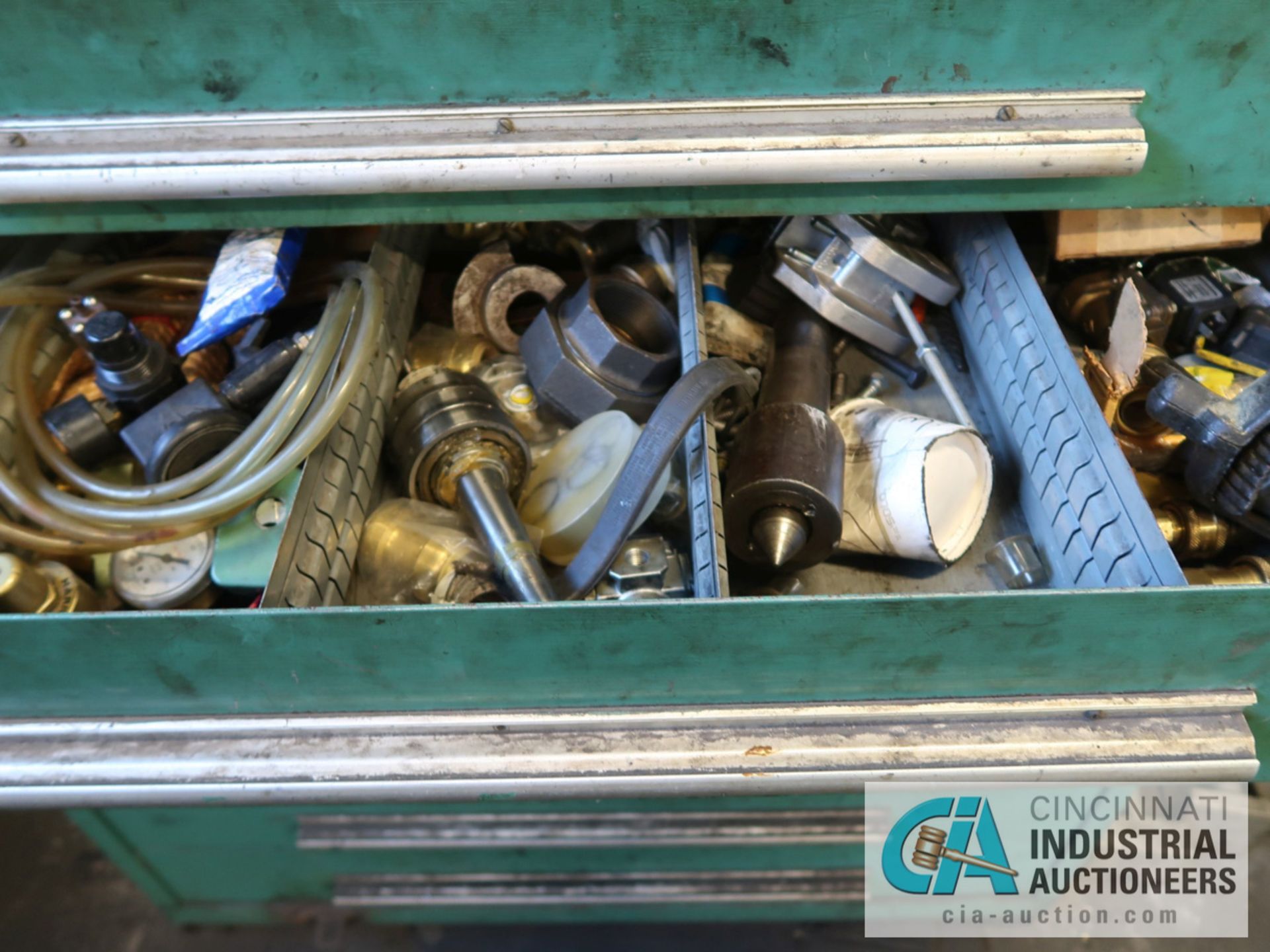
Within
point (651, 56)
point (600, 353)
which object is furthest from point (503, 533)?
point (651, 56)

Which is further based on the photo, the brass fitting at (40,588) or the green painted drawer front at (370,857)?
the green painted drawer front at (370,857)

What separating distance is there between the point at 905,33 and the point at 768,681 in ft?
1.80

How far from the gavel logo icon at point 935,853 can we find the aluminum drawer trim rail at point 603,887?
0.51ft

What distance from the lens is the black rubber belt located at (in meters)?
0.76

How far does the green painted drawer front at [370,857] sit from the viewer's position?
0.94 meters

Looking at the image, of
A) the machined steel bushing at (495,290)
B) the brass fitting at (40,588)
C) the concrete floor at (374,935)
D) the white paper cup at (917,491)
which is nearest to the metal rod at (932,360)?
the white paper cup at (917,491)

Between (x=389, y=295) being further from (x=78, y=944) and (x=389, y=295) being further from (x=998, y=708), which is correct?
(x=78, y=944)

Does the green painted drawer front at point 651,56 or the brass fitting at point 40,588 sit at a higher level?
the green painted drawer front at point 651,56

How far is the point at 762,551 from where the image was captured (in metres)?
0.84

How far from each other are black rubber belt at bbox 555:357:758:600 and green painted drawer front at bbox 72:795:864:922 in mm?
303

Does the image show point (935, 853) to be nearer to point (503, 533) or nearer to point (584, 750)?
point (584, 750)

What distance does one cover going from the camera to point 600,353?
0.94m

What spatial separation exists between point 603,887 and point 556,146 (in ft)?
2.82

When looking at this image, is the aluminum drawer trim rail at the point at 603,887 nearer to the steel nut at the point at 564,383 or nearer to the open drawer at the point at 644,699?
the open drawer at the point at 644,699
